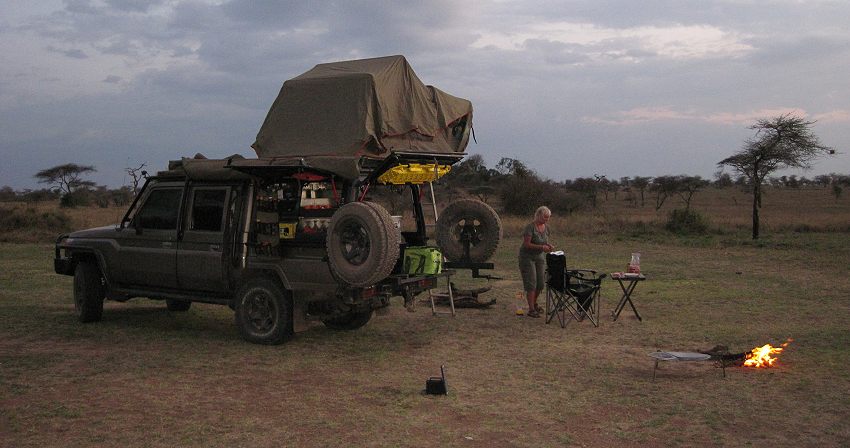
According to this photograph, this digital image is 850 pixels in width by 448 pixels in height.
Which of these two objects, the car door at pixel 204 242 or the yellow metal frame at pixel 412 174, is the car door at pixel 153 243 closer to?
the car door at pixel 204 242

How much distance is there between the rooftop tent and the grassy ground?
7.22ft

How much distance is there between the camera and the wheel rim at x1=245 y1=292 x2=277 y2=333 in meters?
8.38

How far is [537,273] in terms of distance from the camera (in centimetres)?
1032

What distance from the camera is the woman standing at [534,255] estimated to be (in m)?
10.2

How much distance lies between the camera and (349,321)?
31.0 ft

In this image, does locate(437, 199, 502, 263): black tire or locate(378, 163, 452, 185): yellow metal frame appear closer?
locate(378, 163, 452, 185): yellow metal frame

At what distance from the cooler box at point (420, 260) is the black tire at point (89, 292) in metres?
4.07

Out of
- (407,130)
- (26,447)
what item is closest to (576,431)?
(26,447)

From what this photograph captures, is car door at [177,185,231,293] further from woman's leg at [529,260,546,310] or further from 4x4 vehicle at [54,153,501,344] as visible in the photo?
woman's leg at [529,260,546,310]

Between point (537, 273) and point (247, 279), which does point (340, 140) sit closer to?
point (247, 279)

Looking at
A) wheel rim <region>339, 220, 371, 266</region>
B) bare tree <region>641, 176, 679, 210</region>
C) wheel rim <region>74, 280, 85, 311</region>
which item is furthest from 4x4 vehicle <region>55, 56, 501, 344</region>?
bare tree <region>641, 176, 679, 210</region>

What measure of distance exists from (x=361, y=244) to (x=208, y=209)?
7.19 ft

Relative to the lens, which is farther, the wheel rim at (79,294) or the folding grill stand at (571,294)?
the wheel rim at (79,294)

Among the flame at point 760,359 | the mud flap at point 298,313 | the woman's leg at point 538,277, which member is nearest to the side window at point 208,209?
the mud flap at point 298,313
